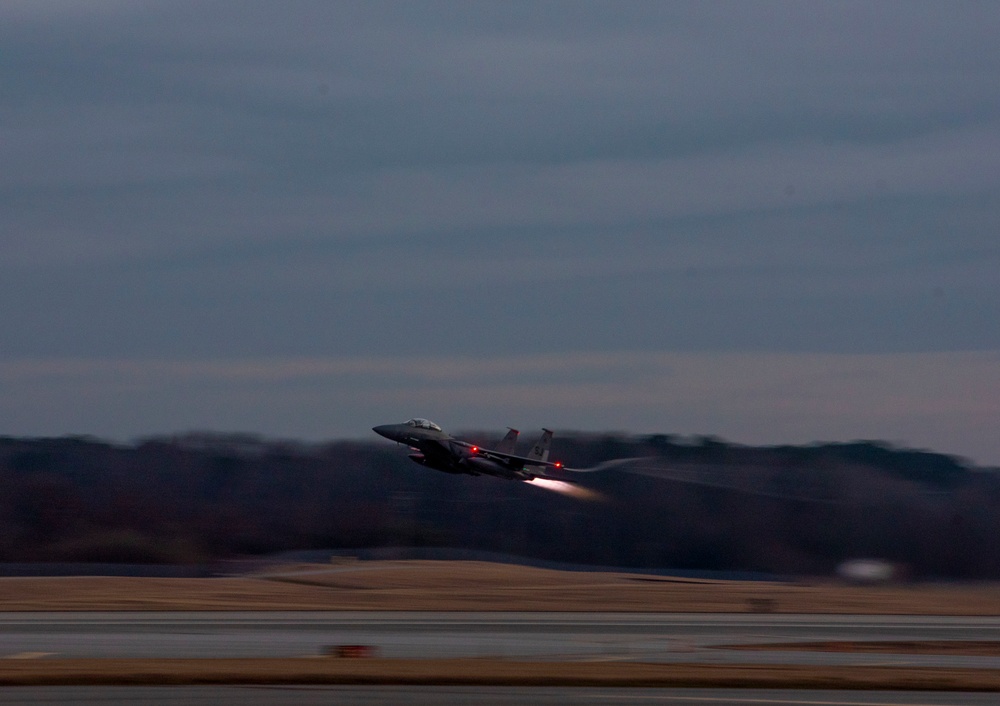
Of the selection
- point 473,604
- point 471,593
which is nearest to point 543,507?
A: point 471,593

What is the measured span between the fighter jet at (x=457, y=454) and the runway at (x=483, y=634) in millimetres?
5408

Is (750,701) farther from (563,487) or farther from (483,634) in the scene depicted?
(563,487)

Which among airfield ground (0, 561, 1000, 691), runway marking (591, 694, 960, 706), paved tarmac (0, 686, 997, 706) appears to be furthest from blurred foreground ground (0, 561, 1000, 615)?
runway marking (591, 694, 960, 706)

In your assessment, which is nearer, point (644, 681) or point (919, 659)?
point (644, 681)

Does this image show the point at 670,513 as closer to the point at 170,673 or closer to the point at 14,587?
the point at 14,587

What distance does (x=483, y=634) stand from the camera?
37188 millimetres

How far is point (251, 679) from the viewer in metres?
25.5

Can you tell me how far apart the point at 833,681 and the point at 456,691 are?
8.72 m

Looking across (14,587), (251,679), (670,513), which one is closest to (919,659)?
(251,679)

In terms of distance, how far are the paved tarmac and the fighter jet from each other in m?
16.5

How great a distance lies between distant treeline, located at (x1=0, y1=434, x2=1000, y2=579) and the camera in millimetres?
61062

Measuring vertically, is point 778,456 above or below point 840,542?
above

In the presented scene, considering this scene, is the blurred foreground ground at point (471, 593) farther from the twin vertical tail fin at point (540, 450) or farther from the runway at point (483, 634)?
the twin vertical tail fin at point (540, 450)

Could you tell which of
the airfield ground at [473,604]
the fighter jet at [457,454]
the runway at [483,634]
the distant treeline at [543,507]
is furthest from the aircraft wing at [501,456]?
the distant treeline at [543,507]
